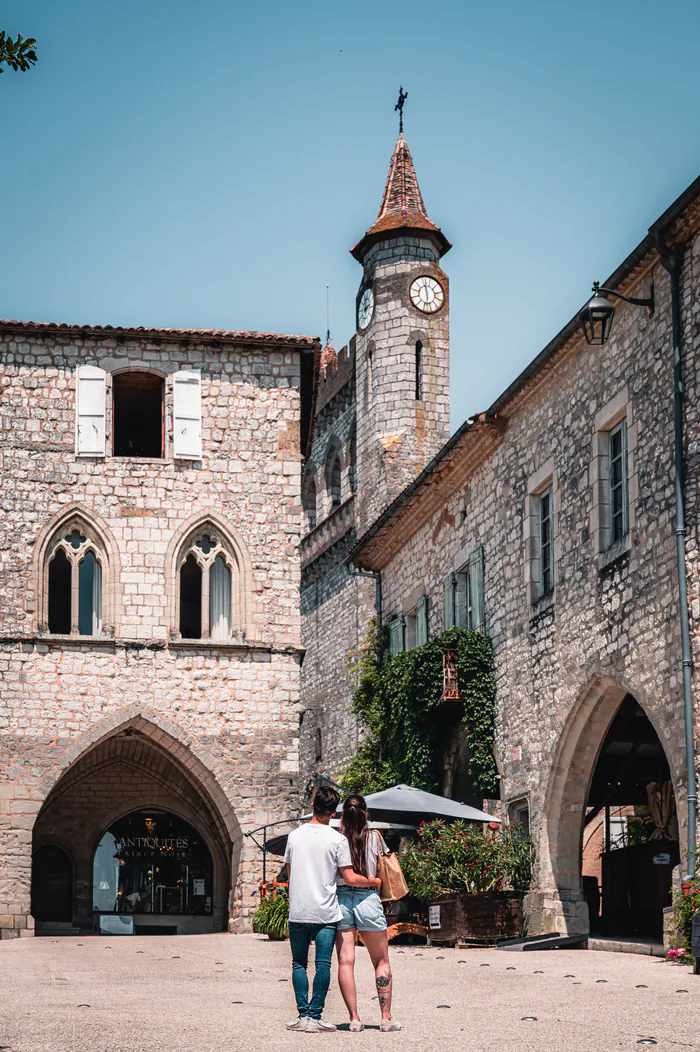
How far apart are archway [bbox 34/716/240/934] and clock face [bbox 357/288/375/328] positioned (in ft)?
37.7

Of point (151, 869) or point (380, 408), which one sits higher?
point (380, 408)

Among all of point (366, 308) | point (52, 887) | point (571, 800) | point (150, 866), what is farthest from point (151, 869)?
point (366, 308)

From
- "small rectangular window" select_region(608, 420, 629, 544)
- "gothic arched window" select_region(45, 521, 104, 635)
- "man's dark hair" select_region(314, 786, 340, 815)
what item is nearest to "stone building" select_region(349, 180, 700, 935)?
"small rectangular window" select_region(608, 420, 629, 544)

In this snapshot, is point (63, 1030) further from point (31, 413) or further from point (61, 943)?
point (31, 413)

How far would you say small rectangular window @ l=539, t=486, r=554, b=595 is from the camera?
18938 millimetres

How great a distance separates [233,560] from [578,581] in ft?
25.1

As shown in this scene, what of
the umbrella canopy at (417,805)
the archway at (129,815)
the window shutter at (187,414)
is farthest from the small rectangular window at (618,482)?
the archway at (129,815)

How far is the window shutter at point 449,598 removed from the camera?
23.0 m

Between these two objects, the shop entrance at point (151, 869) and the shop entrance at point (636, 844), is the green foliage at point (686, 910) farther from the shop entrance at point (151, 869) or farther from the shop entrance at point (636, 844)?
the shop entrance at point (151, 869)

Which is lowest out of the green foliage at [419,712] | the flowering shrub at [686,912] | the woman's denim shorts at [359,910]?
the flowering shrub at [686,912]

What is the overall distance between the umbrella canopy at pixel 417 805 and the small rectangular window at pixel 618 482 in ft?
11.0

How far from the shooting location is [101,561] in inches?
931

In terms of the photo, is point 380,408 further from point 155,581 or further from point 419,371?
point 155,581

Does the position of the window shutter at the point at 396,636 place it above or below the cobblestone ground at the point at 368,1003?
above
